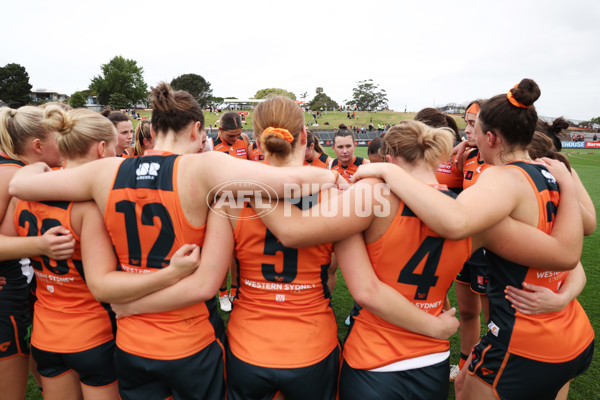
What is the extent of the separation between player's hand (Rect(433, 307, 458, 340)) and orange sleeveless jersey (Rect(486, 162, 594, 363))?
42cm

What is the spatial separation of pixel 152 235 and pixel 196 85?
81.1 m

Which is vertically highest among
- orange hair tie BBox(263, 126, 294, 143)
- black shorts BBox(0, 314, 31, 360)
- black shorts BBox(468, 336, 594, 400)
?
orange hair tie BBox(263, 126, 294, 143)

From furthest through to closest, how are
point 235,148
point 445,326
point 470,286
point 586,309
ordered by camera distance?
point 235,148 < point 586,309 < point 470,286 < point 445,326

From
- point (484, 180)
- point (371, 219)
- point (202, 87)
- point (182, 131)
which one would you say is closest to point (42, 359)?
point (182, 131)

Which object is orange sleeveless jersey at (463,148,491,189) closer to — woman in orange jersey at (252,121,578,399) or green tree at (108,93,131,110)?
woman in orange jersey at (252,121,578,399)

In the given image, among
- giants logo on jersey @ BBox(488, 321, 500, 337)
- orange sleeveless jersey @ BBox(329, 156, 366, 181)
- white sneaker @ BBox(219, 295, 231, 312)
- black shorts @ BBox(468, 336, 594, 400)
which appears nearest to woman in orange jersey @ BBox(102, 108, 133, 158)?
white sneaker @ BBox(219, 295, 231, 312)

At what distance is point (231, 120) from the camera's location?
20.8ft

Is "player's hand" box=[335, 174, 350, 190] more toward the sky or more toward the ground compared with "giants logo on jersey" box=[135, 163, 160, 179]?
more toward the ground

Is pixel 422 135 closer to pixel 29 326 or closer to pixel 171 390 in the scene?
pixel 171 390

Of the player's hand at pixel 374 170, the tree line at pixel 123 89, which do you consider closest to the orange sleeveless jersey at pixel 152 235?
the player's hand at pixel 374 170

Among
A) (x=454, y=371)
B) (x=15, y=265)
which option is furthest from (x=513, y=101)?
(x=15, y=265)

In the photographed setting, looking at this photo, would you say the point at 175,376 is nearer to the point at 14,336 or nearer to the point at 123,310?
the point at 123,310

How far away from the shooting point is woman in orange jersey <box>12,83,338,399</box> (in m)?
1.77

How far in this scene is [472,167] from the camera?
12.5 ft
